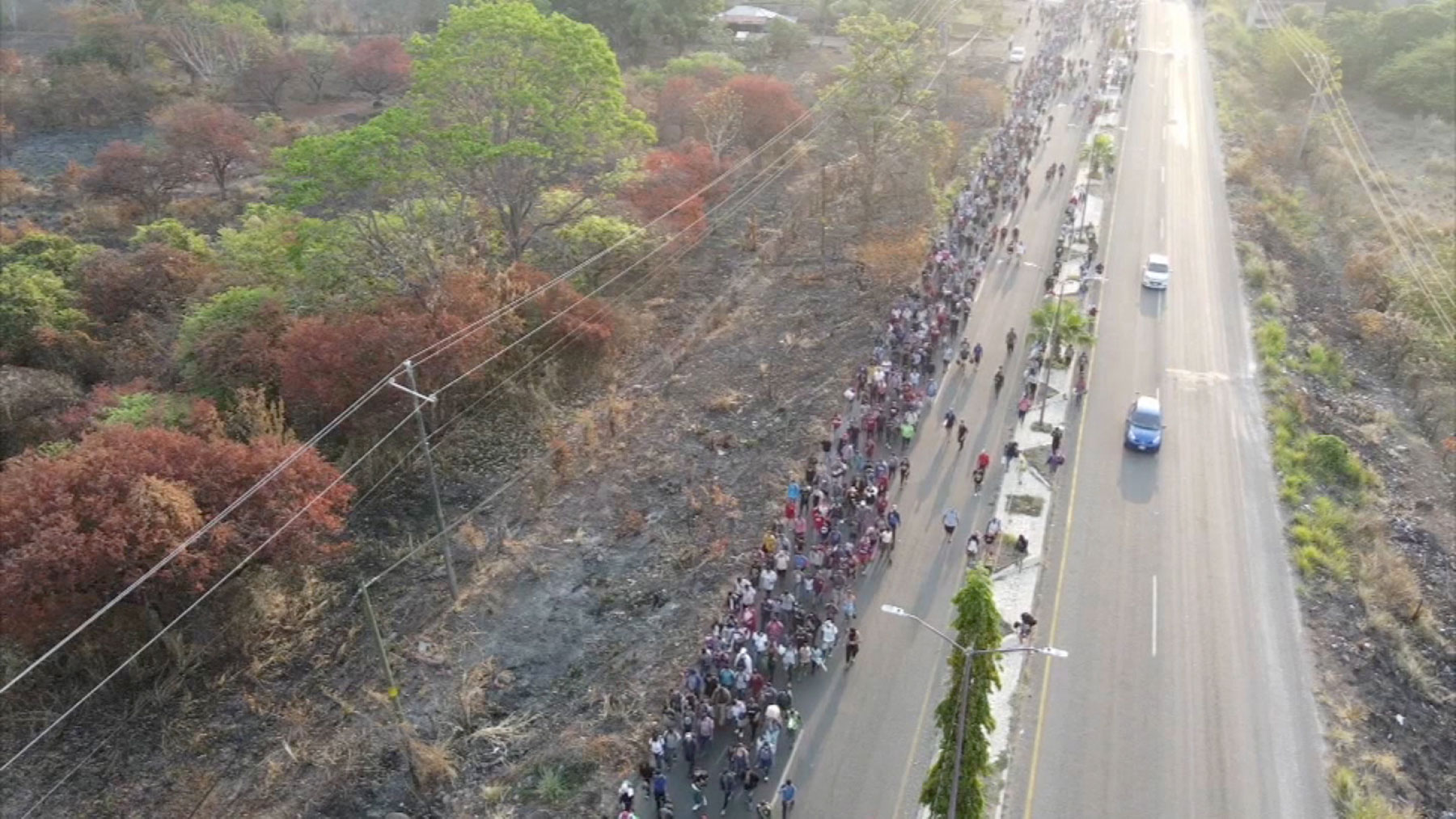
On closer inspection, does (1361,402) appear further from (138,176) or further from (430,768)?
(138,176)

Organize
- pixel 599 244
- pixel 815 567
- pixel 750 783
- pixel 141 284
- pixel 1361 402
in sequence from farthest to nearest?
pixel 599 244 → pixel 1361 402 → pixel 141 284 → pixel 815 567 → pixel 750 783

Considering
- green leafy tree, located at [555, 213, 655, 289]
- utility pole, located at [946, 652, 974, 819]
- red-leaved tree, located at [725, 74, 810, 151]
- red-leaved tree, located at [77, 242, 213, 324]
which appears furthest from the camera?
red-leaved tree, located at [725, 74, 810, 151]

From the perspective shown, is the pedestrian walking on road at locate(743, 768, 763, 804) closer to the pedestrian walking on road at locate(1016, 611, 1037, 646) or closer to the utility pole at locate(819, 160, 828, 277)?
the pedestrian walking on road at locate(1016, 611, 1037, 646)

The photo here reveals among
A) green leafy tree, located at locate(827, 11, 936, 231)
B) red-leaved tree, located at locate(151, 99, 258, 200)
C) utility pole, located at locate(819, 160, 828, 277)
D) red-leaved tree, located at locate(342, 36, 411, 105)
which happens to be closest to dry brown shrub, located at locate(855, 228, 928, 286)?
utility pole, located at locate(819, 160, 828, 277)

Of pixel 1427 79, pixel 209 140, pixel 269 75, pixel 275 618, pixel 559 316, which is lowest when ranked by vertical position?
pixel 275 618

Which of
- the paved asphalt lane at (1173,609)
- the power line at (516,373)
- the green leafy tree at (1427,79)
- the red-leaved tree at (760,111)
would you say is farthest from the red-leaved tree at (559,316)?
the green leafy tree at (1427,79)

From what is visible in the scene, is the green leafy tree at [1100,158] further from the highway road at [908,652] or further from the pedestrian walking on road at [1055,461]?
the pedestrian walking on road at [1055,461]

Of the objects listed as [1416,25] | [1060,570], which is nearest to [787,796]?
[1060,570]
